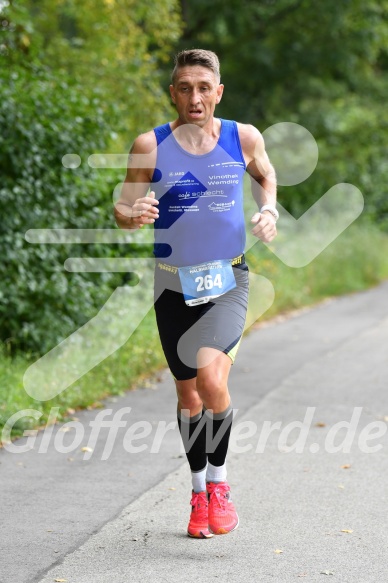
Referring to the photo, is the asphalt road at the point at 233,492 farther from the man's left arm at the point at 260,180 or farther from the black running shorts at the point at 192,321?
the man's left arm at the point at 260,180

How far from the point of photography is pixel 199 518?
5242mm

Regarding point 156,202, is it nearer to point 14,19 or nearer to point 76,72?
point 14,19

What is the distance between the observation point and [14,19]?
11.4 meters

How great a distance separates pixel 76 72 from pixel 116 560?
1158 cm

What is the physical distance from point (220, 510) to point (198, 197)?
148 centimetres

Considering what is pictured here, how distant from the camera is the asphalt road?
4.80m

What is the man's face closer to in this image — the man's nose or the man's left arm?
the man's nose

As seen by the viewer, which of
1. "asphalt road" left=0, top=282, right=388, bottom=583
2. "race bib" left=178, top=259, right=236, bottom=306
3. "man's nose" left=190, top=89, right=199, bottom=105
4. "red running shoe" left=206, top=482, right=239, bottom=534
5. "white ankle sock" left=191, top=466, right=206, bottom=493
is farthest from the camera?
"white ankle sock" left=191, top=466, right=206, bottom=493

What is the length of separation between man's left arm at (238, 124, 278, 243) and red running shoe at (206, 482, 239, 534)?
1.21m

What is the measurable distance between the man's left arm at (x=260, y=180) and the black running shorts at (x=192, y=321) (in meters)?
0.27

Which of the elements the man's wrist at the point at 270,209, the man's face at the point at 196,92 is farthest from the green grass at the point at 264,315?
the man's face at the point at 196,92

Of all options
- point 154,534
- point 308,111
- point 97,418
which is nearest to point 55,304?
point 97,418

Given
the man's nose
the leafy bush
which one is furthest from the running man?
the leafy bush

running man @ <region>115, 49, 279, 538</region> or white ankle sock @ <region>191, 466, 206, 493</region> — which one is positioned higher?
running man @ <region>115, 49, 279, 538</region>
